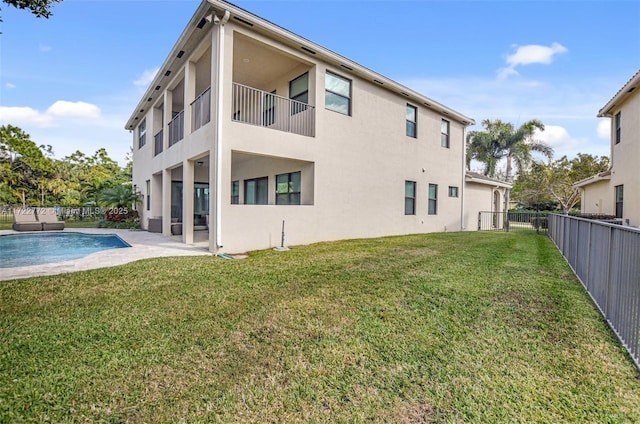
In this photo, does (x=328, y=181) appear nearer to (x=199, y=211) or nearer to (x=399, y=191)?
(x=399, y=191)

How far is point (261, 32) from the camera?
9.25 meters

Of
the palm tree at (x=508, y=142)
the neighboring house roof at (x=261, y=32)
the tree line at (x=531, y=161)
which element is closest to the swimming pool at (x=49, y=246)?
the neighboring house roof at (x=261, y=32)

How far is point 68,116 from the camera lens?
35.3 meters

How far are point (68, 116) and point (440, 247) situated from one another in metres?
42.6

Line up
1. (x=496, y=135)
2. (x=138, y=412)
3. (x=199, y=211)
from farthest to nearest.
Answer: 1. (x=496, y=135)
2. (x=199, y=211)
3. (x=138, y=412)

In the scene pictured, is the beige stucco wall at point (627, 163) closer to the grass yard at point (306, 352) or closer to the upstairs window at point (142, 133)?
the grass yard at point (306, 352)

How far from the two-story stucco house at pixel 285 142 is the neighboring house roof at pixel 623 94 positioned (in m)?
6.46

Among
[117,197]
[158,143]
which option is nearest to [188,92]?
[158,143]

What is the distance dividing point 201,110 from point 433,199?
1179 cm

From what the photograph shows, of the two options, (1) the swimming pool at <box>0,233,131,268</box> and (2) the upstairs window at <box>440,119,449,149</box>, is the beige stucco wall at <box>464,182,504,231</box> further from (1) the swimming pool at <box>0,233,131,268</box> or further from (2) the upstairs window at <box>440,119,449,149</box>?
(1) the swimming pool at <box>0,233,131,268</box>

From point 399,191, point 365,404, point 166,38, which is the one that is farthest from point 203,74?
point 365,404

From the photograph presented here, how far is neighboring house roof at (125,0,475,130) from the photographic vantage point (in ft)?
27.2

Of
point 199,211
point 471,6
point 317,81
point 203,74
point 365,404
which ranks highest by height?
point 471,6

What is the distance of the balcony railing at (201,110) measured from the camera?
32.2ft
